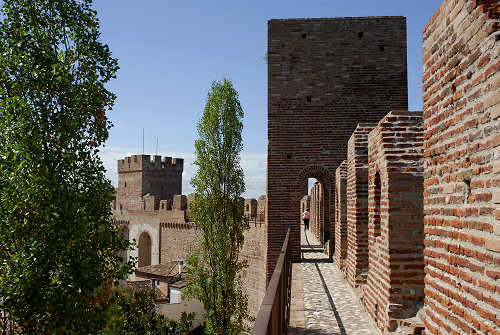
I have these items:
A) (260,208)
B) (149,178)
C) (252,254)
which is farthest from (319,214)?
(149,178)

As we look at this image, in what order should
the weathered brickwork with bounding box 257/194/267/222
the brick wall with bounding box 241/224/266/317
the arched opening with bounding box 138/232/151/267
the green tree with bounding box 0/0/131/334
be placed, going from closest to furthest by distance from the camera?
the green tree with bounding box 0/0/131/334 → the brick wall with bounding box 241/224/266/317 → the weathered brickwork with bounding box 257/194/267/222 → the arched opening with bounding box 138/232/151/267

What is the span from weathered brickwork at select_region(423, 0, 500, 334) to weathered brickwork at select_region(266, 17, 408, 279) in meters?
10.2

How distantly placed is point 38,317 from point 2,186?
297cm

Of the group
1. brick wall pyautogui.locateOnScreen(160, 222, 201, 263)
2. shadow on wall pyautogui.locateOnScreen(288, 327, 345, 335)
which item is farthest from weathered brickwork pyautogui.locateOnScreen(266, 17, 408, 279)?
brick wall pyautogui.locateOnScreen(160, 222, 201, 263)

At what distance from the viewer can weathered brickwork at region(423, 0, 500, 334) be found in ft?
8.23

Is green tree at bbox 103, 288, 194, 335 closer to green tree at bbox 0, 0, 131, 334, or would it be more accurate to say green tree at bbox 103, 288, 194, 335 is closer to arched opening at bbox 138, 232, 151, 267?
green tree at bbox 0, 0, 131, 334

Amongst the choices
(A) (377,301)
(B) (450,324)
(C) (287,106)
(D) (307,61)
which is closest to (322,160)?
(C) (287,106)

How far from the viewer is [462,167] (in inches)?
115

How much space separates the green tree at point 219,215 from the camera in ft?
51.6

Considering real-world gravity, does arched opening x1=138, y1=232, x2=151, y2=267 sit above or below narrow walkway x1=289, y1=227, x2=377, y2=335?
below

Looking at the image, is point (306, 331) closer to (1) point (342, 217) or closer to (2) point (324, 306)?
(2) point (324, 306)

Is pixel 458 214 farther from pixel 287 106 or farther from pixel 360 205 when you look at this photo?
pixel 287 106

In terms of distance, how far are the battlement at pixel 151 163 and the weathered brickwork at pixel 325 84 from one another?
1167 inches

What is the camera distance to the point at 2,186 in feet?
31.9
